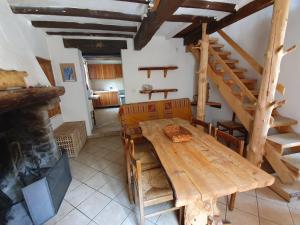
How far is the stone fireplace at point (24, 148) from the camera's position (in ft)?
5.06

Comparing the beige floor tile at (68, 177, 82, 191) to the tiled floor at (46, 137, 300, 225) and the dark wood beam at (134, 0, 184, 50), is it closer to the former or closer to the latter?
the tiled floor at (46, 137, 300, 225)

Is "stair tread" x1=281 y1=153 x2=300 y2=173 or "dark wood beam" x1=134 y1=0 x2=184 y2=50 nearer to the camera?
"dark wood beam" x1=134 y1=0 x2=184 y2=50

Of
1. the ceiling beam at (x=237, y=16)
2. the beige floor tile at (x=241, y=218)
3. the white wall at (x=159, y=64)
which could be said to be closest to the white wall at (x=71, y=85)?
the white wall at (x=159, y=64)

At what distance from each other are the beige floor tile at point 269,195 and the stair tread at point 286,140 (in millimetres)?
600

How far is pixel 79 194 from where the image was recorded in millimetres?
1995

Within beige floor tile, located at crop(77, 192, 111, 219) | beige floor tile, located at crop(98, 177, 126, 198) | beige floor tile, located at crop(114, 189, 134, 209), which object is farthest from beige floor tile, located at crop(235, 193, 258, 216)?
beige floor tile, located at crop(77, 192, 111, 219)

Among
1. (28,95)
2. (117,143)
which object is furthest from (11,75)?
(117,143)

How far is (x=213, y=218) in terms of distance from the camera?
4.41 ft

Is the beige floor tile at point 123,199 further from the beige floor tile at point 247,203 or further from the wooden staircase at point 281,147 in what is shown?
the wooden staircase at point 281,147

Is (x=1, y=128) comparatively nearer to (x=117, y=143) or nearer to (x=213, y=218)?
(x=117, y=143)

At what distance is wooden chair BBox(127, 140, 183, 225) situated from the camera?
124cm

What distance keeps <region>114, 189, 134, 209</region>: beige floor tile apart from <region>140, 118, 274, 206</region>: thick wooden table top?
0.83 metres

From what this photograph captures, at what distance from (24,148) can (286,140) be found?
328 centimetres

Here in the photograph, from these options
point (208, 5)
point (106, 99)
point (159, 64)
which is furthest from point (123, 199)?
point (106, 99)
